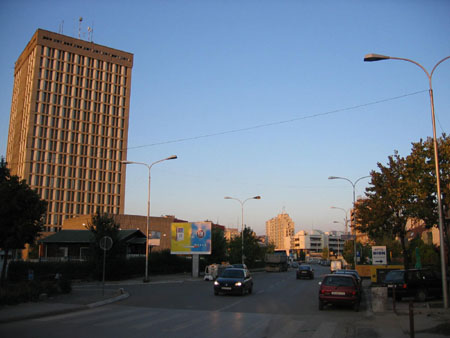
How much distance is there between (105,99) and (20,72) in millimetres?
25807

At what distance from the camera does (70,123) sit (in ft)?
373

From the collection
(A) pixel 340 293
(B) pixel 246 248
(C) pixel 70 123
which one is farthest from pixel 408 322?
(C) pixel 70 123

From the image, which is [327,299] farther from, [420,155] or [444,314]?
[420,155]

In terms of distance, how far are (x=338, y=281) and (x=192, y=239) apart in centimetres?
2906

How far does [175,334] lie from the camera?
11531 millimetres

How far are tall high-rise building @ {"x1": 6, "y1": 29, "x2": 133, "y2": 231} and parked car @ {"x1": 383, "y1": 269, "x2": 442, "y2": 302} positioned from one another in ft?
311

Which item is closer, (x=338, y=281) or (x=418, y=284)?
(x=338, y=281)

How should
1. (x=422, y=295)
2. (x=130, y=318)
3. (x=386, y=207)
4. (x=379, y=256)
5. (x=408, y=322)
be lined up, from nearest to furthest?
1. (x=408, y=322)
2. (x=130, y=318)
3. (x=422, y=295)
4. (x=386, y=207)
5. (x=379, y=256)

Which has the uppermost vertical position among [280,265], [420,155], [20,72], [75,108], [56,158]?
[20,72]

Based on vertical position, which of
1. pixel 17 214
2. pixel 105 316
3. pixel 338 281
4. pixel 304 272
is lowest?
pixel 304 272

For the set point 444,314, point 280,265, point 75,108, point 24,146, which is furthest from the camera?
point 75,108

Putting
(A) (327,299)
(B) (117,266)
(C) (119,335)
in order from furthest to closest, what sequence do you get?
1. (B) (117,266)
2. (A) (327,299)
3. (C) (119,335)

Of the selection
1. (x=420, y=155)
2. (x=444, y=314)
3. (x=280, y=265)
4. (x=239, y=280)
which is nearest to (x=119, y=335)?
(x=444, y=314)

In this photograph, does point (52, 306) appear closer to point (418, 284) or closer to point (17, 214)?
point (17, 214)
